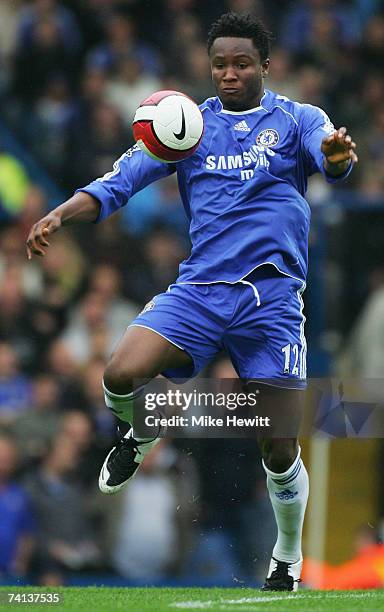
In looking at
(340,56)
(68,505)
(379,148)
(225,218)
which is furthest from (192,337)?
(340,56)

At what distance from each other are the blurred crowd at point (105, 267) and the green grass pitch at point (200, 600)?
1635mm

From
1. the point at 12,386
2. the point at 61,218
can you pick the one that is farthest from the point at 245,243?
the point at 12,386

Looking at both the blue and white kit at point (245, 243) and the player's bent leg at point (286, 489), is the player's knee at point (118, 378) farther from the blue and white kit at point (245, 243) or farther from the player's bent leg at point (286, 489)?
the player's bent leg at point (286, 489)

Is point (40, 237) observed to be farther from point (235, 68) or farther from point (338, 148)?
point (338, 148)

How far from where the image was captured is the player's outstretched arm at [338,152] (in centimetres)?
645

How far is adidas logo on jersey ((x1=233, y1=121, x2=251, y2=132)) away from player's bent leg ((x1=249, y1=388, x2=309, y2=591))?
1329 mm

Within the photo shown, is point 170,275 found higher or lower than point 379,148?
lower

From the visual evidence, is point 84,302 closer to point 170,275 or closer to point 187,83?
point 170,275

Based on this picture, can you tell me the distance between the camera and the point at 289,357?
23.1 ft

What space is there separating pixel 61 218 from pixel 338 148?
4.62ft

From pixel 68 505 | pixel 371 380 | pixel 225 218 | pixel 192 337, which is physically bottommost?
pixel 68 505

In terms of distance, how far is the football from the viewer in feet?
22.5

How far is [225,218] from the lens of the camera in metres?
7.01

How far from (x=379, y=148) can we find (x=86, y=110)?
2.69 m
